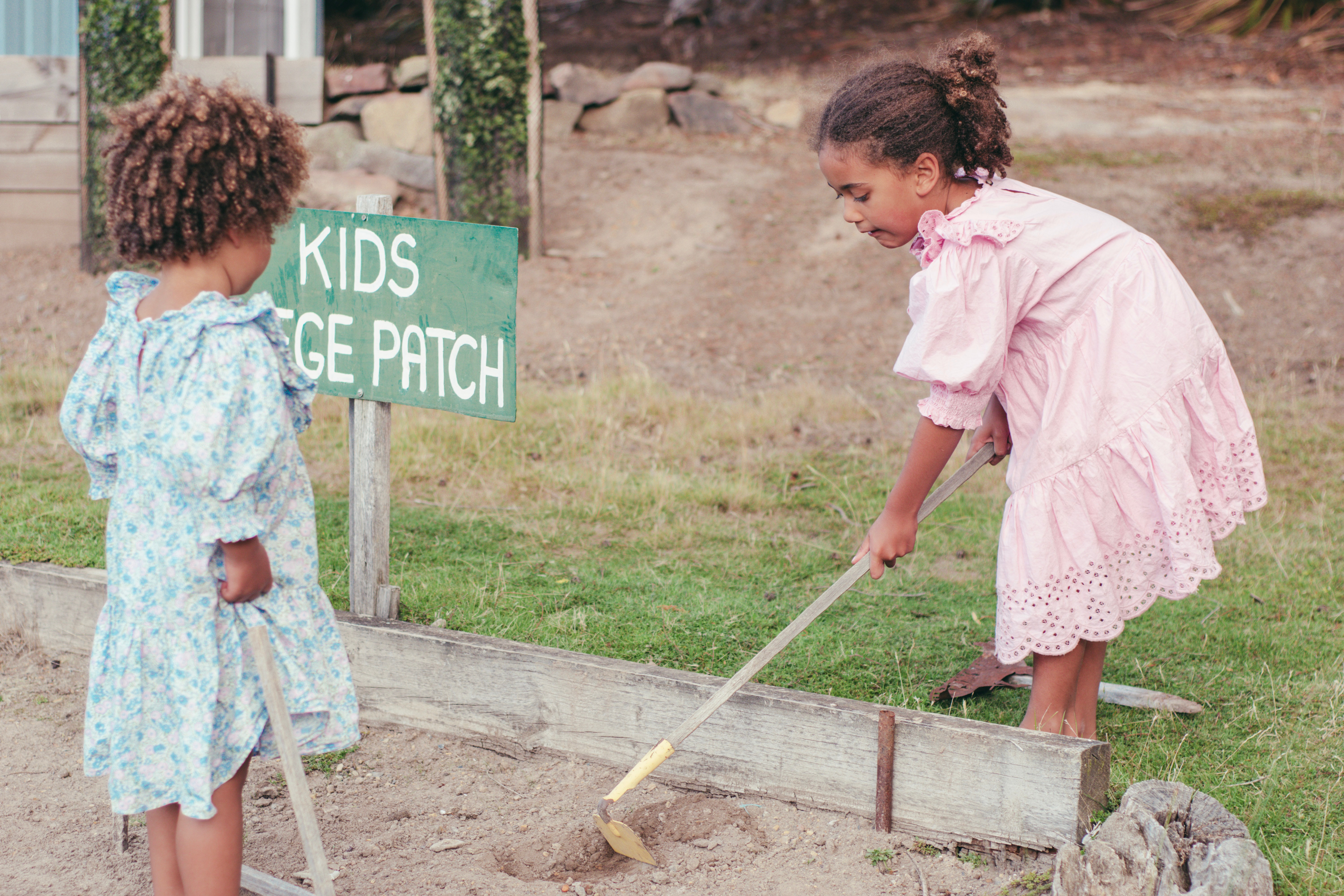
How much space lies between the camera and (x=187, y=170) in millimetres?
2059

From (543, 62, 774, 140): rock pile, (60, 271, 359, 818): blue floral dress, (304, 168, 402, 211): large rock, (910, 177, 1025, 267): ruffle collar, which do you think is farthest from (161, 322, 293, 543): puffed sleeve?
(543, 62, 774, 140): rock pile

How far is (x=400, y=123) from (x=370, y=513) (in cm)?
686

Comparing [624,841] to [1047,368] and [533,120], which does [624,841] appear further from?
[533,120]

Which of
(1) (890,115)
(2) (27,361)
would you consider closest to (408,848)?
(1) (890,115)

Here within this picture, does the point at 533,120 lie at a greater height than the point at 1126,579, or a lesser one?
greater

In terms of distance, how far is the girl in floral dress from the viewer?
2031 millimetres

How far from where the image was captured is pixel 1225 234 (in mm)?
8430

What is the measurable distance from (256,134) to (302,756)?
1.72 metres

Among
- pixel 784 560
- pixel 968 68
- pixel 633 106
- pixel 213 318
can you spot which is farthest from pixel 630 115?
pixel 213 318

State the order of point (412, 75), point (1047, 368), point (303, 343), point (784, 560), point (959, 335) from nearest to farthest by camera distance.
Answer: point (959, 335) < point (1047, 368) < point (303, 343) < point (784, 560) < point (412, 75)

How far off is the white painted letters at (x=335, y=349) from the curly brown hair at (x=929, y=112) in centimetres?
145

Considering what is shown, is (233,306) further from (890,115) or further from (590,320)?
(590,320)

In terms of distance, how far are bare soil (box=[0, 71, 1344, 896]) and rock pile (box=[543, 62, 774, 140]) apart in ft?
0.75

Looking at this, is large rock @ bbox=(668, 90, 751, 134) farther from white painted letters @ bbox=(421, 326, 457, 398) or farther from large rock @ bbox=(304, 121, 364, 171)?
white painted letters @ bbox=(421, 326, 457, 398)
